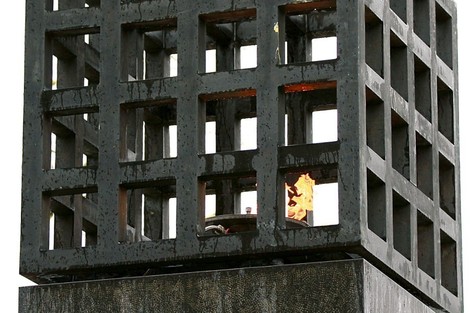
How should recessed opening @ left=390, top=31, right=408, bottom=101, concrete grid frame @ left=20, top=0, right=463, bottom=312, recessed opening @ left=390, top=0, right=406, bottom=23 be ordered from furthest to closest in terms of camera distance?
recessed opening @ left=390, top=0, right=406, bottom=23, recessed opening @ left=390, top=31, right=408, bottom=101, concrete grid frame @ left=20, top=0, right=463, bottom=312

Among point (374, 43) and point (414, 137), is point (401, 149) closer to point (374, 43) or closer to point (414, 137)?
point (414, 137)

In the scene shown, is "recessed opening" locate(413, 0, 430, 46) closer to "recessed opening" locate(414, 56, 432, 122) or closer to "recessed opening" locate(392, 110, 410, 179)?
"recessed opening" locate(414, 56, 432, 122)

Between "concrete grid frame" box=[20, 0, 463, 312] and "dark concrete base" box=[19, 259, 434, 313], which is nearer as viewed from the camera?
"dark concrete base" box=[19, 259, 434, 313]

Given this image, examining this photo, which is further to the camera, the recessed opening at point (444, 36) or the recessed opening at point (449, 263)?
the recessed opening at point (444, 36)

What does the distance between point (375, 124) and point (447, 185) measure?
182 inches

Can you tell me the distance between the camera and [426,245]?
55.6 m

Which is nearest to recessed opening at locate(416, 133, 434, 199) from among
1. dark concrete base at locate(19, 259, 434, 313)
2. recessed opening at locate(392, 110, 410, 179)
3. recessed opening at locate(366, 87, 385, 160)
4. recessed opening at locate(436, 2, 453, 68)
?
recessed opening at locate(392, 110, 410, 179)

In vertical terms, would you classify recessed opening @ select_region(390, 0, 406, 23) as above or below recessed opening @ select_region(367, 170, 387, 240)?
above

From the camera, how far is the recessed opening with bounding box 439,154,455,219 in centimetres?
5706

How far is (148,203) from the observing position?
189ft

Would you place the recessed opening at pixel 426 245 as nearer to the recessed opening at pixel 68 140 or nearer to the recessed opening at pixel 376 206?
the recessed opening at pixel 376 206

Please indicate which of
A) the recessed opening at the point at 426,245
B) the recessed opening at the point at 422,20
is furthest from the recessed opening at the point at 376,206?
the recessed opening at the point at 422,20

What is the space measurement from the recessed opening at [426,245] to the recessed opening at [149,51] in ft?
21.4

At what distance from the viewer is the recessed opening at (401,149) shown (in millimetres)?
54438
